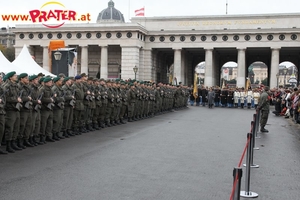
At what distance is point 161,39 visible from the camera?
5566 cm

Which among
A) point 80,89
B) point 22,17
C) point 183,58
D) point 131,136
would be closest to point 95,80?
Result: point 80,89

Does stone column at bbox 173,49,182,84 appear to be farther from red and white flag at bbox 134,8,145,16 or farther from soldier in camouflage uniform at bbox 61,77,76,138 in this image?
soldier in camouflage uniform at bbox 61,77,76,138

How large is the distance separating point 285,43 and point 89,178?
4807cm

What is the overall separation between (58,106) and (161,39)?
143ft

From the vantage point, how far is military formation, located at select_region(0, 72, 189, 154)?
1085cm

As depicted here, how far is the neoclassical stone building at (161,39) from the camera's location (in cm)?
5234

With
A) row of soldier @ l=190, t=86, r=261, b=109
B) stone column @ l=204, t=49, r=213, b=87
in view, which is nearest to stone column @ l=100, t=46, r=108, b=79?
stone column @ l=204, t=49, r=213, b=87

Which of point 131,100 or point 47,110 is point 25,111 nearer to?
point 47,110

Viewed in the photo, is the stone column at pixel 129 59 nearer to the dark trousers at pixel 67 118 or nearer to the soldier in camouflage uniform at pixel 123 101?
the soldier in camouflage uniform at pixel 123 101

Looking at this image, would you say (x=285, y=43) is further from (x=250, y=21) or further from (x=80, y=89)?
(x=80, y=89)

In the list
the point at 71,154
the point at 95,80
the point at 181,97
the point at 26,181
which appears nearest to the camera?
the point at 26,181

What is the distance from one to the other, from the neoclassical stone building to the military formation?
33184 mm

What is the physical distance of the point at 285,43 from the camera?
170 ft

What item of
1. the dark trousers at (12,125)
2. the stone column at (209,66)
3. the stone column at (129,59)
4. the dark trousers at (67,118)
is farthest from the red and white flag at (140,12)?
the dark trousers at (12,125)
